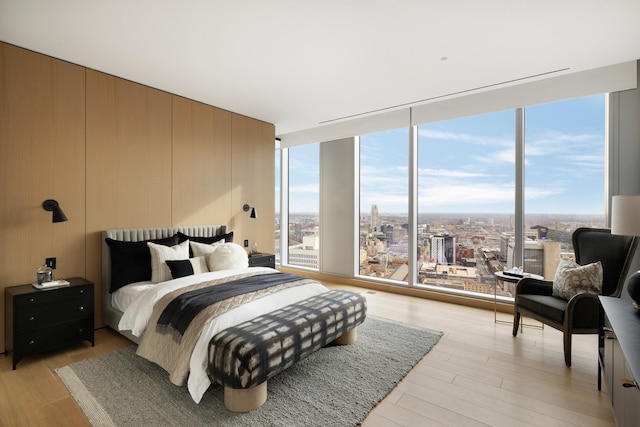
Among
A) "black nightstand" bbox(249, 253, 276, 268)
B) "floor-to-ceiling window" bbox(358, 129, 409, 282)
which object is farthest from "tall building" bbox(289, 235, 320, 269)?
"black nightstand" bbox(249, 253, 276, 268)

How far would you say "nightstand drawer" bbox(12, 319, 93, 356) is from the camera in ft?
8.47

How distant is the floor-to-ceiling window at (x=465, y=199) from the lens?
13.8ft

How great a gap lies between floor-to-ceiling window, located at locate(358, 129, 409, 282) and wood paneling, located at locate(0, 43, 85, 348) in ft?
13.1

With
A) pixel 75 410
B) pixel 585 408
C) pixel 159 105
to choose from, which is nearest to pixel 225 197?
pixel 159 105

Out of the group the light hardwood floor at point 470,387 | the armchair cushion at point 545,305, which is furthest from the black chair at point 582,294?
the light hardwood floor at point 470,387

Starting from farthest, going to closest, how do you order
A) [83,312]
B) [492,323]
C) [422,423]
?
[492,323]
[83,312]
[422,423]

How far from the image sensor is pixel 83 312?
9.55 feet

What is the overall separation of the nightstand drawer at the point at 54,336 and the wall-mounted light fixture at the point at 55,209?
95 cm

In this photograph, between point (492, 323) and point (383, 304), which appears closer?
point (492, 323)

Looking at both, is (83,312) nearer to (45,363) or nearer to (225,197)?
(45,363)

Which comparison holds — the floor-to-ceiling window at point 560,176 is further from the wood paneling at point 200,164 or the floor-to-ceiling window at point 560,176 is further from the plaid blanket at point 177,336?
the wood paneling at point 200,164

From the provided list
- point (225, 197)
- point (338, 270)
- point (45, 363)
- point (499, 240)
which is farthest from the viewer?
point (338, 270)

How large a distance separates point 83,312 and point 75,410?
3.68 ft

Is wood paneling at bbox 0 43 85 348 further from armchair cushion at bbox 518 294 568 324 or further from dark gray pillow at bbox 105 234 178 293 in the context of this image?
armchair cushion at bbox 518 294 568 324
